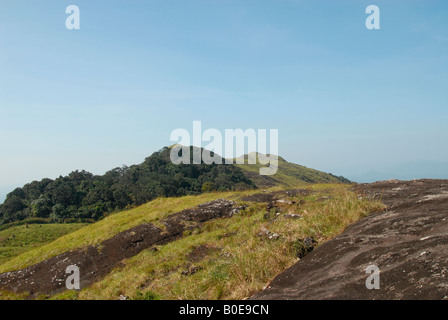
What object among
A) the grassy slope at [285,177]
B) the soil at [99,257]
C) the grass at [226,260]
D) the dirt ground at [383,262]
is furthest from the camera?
the grassy slope at [285,177]

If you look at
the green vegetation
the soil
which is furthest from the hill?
the soil

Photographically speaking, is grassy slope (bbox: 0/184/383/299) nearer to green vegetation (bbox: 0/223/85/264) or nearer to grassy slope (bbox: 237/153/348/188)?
green vegetation (bbox: 0/223/85/264)

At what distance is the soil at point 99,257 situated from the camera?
11839 millimetres

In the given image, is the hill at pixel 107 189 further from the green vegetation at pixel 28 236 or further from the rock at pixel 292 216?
the rock at pixel 292 216

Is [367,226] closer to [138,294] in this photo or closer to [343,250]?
[343,250]

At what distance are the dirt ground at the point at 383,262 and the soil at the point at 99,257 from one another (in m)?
7.76

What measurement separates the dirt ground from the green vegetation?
35855 mm

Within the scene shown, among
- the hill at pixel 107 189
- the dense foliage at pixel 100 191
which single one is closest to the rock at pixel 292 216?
the hill at pixel 107 189

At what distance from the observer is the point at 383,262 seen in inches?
226

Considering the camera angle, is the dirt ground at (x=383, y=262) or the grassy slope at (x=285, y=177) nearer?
the dirt ground at (x=383, y=262)

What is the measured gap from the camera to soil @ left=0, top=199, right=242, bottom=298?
38.8 feet

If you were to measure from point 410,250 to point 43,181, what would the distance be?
7404 centimetres
